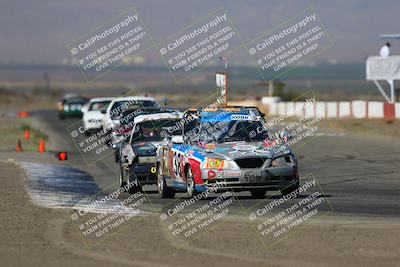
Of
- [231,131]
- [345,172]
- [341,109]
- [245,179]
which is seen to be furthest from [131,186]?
[341,109]

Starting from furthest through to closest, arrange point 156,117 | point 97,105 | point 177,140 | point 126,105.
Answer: point 97,105, point 126,105, point 156,117, point 177,140

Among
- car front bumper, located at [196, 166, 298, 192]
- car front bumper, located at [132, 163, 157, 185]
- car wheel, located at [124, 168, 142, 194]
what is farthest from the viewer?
car wheel, located at [124, 168, 142, 194]

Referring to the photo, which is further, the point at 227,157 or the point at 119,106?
the point at 119,106

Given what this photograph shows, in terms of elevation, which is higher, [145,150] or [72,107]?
[145,150]

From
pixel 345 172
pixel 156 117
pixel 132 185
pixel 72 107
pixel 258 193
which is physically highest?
pixel 156 117

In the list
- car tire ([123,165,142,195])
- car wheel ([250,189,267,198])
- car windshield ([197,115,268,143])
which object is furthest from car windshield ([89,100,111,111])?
car wheel ([250,189,267,198])

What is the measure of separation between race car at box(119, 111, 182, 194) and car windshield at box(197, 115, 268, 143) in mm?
1343

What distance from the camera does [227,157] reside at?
636 inches

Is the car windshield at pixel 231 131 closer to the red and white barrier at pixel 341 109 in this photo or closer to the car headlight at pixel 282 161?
the car headlight at pixel 282 161

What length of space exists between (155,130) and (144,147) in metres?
1.01

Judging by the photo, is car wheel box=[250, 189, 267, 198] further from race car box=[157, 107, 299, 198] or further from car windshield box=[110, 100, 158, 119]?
car windshield box=[110, 100, 158, 119]

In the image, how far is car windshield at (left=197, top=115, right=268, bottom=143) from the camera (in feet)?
55.9

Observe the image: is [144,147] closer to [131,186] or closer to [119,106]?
[131,186]

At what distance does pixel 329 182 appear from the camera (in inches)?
806
